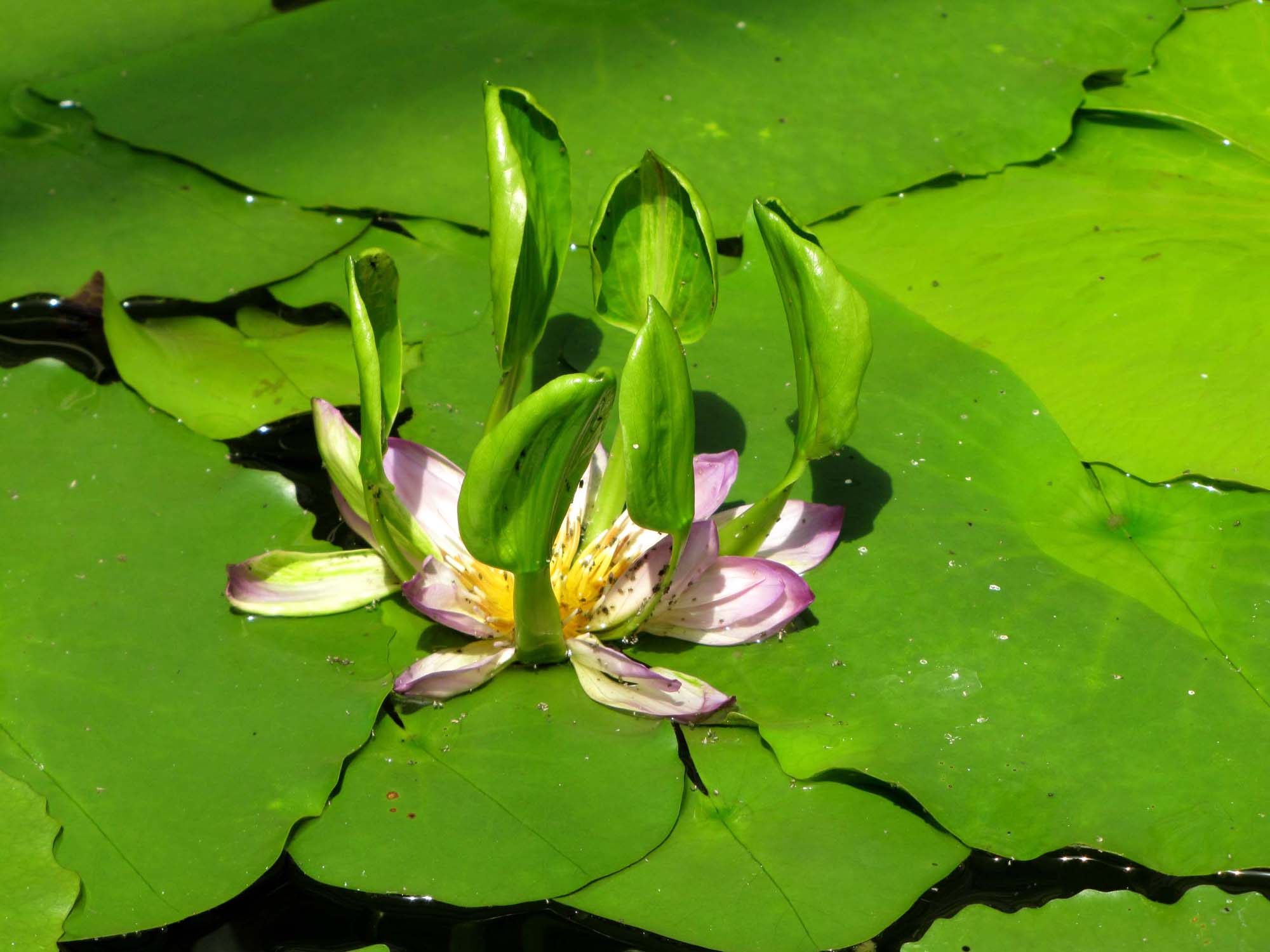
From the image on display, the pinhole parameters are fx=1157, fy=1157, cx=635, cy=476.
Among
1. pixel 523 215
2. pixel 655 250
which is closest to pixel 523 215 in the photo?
pixel 523 215

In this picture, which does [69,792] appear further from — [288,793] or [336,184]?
[336,184]

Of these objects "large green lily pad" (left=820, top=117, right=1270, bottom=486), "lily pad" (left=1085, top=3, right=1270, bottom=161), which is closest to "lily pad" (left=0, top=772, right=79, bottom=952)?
"large green lily pad" (left=820, top=117, right=1270, bottom=486)

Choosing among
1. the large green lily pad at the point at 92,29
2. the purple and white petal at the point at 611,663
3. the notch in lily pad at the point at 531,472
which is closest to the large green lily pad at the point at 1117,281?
the purple and white petal at the point at 611,663

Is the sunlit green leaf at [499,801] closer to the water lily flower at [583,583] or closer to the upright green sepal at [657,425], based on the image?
the water lily flower at [583,583]

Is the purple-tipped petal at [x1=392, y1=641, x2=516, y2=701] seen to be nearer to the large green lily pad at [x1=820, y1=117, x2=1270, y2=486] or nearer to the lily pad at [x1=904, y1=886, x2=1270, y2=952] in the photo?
the lily pad at [x1=904, y1=886, x2=1270, y2=952]

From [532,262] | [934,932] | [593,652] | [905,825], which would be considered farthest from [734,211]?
[934,932]

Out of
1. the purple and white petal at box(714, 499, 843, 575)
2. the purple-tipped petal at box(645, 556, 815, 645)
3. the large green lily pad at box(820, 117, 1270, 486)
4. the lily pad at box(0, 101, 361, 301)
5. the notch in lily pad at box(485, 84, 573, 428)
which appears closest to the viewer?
the notch in lily pad at box(485, 84, 573, 428)
